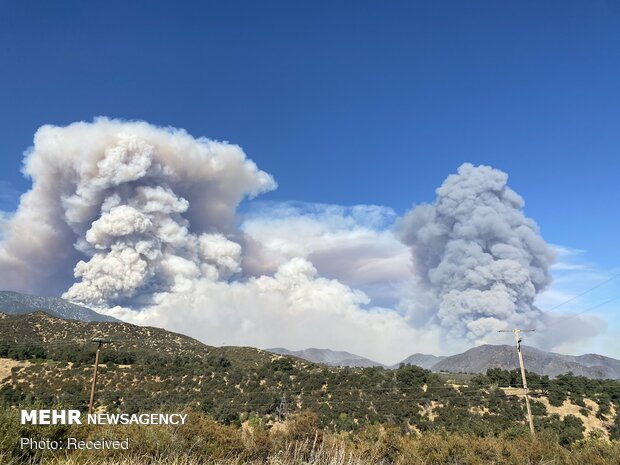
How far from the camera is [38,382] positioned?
44.2 metres

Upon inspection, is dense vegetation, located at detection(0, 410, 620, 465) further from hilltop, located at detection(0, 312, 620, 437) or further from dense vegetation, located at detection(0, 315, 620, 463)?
hilltop, located at detection(0, 312, 620, 437)

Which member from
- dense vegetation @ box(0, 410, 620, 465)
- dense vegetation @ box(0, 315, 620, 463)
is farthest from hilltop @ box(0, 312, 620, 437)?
dense vegetation @ box(0, 410, 620, 465)

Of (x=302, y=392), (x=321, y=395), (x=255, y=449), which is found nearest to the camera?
(x=255, y=449)

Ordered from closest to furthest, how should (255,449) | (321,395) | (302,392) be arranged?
(255,449) < (321,395) < (302,392)

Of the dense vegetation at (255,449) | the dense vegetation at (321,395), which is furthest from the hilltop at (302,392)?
the dense vegetation at (255,449)

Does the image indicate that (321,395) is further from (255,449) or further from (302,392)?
(255,449)

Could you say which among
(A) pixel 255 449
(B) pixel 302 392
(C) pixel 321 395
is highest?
(A) pixel 255 449

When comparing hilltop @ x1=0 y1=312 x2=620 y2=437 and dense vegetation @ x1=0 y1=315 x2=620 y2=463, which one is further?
hilltop @ x1=0 y1=312 x2=620 y2=437

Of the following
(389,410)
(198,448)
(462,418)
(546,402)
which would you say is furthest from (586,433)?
(198,448)

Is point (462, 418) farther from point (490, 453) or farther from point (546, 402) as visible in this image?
point (490, 453)

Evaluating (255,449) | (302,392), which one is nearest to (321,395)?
(302,392)

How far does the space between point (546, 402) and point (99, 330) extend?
89082 millimetres

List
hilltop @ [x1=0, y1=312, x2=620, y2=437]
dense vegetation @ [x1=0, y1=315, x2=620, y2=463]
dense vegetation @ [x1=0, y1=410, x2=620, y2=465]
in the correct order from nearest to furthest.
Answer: dense vegetation @ [x1=0, y1=410, x2=620, y2=465] < dense vegetation @ [x1=0, y1=315, x2=620, y2=463] < hilltop @ [x1=0, y1=312, x2=620, y2=437]

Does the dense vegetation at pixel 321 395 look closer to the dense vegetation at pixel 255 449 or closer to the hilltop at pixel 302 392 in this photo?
the hilltop at pixel 302 392
